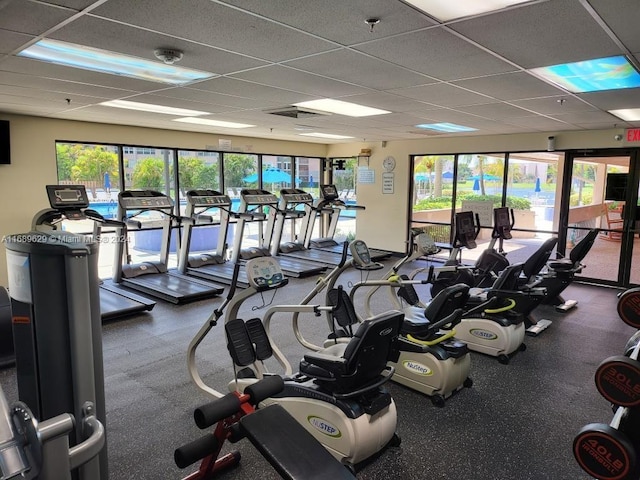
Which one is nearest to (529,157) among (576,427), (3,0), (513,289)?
(513,289)

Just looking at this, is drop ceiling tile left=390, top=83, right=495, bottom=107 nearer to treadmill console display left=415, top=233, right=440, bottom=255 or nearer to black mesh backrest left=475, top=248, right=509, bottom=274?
treadmill console display left=415, top=233, right=440, bottom=255

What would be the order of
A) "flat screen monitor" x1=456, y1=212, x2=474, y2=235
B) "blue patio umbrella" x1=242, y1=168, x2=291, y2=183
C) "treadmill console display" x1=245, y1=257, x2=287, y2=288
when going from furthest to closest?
"blue patio umbrella" x1=242, y1=168, x2=291, y2=183 < "flat screen monitor" x1=456, y1=212, x2=474, y2=235 < "treadmill console display" x1=245, y1=257, x2=287, y2=288

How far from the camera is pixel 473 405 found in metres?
3.34

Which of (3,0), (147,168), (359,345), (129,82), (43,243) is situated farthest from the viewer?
(147,168)

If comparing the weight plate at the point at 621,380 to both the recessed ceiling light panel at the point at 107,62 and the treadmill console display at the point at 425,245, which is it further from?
the recessed ceiling light panel at the point at 107,62

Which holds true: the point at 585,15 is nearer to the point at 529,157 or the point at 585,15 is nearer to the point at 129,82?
the point at 129,82

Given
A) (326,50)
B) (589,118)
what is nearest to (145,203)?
(326,50)

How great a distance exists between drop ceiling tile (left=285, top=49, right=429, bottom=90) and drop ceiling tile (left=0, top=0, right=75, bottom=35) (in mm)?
1478

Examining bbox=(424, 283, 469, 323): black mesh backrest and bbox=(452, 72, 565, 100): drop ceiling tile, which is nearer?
bbox=(424, 283, 469, 323): black mesh backrest

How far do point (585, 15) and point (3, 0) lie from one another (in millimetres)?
2933

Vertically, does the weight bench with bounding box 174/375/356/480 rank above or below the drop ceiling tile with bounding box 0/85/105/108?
below

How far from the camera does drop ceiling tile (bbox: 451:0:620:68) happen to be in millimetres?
2209

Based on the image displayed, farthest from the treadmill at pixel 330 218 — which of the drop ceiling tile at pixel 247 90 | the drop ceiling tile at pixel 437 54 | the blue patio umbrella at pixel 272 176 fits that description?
the drop ceiling tile at pixel 437 54

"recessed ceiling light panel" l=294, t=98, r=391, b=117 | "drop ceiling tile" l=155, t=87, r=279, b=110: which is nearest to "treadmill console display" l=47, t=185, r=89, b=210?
"drop ceiling tile" l=155, t=87, r=279, b=110
